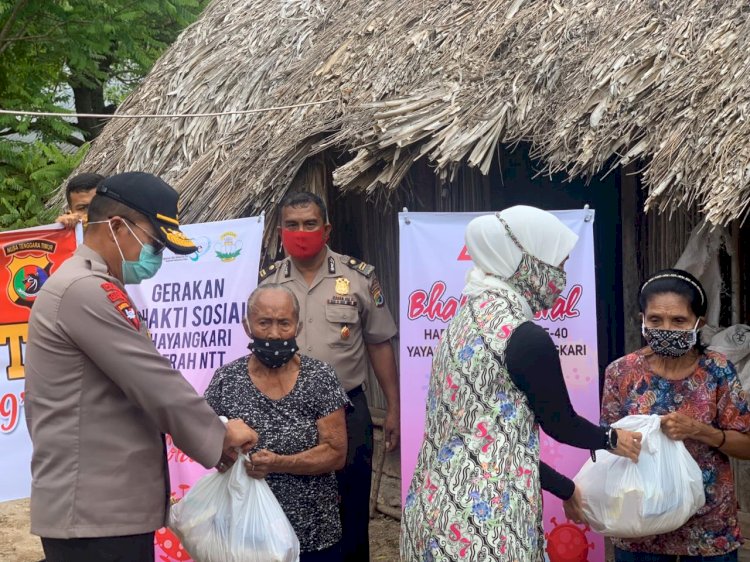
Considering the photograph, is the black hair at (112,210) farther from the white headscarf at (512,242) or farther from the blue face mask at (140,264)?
the white headscarf at (512,242)

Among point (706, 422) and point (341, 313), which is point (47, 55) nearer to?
point (341, 313)

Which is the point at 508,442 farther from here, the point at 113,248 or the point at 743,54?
the point at 743,54

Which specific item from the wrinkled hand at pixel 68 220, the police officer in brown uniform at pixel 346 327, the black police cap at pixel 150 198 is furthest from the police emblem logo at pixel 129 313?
the wrinkled hand at pixel 68 220

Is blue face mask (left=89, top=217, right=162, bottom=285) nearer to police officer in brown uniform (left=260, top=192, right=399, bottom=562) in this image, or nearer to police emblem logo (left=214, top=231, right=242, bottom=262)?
police officer in brown uniform (left=260, top=192, right=399, bottom=562)

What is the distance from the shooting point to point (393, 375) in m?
5.26

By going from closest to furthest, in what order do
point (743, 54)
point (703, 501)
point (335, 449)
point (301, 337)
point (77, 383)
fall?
point (77, 383) < point (703, 501) < point (335, 449) < point (743, 54) < point (301, 337)

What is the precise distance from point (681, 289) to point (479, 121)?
174 cm

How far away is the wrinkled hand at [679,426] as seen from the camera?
12.4 feet

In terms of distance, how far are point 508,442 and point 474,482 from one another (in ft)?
0.54

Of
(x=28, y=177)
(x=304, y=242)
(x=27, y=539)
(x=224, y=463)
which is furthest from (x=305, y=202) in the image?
(x=28, y=177)

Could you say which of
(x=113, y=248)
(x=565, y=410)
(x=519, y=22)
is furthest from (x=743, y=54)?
(x=113, y=248)

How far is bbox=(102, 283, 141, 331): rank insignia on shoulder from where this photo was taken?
312 centimetres

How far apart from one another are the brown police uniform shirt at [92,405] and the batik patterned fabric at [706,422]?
1.79m

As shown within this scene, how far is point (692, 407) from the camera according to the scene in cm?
Answer: 387
